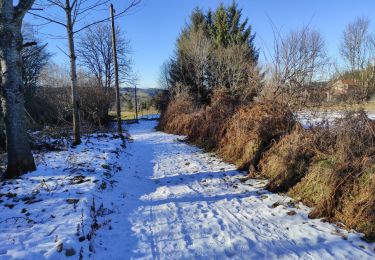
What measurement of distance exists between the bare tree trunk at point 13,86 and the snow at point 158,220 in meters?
0.47

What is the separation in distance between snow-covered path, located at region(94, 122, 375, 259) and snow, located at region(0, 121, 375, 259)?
0.04 feet

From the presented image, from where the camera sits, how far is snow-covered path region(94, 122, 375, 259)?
145 inches

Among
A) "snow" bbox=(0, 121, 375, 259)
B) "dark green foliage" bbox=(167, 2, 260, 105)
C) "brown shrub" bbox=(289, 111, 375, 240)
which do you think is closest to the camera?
"snow" bbox=(0, 121, 375, 259)

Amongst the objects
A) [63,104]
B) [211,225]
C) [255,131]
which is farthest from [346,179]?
[63,104]

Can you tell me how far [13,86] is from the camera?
6.08 meters

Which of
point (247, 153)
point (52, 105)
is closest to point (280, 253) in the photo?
point (247, 153)

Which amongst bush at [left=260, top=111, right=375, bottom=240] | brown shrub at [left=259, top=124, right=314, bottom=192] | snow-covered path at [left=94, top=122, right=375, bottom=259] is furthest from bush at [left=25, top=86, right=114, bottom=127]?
bush at [left=260, top=111, right=375, bottom=240]

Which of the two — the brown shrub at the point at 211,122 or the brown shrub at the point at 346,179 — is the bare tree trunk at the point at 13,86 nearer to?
the brown shrub at the point at 346,179

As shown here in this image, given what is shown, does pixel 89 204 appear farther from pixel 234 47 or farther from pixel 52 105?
pixel 52 105

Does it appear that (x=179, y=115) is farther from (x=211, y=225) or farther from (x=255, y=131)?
(x=211, y=225)

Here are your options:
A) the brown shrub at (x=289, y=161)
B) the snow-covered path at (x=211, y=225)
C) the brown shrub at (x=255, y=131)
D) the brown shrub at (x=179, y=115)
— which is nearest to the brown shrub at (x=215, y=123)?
the brown shrub at (x=255, y=131)

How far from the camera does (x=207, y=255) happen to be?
3.65 m

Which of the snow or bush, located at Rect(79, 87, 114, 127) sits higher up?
bush, located at Rect(79, 87, 114, 127)

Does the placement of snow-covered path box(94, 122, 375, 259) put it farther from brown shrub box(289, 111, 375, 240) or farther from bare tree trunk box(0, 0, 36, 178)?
bare tree trunk box(0, 0, 36, 178)
